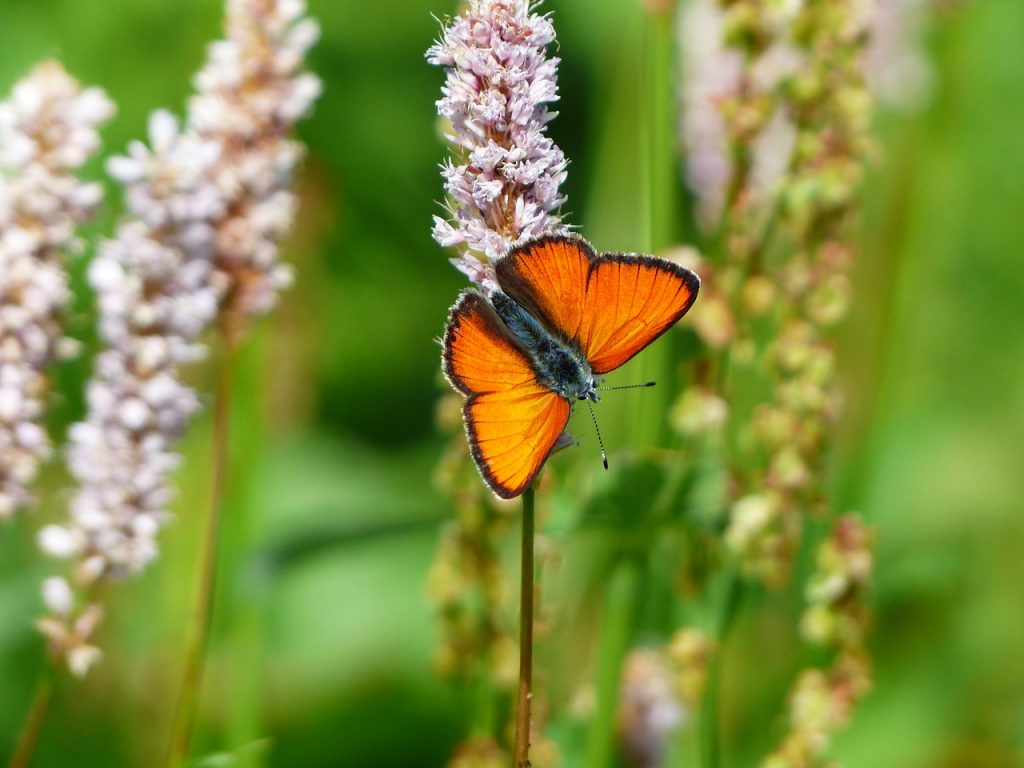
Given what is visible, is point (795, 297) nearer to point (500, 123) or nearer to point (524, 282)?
→ point (524, 282)

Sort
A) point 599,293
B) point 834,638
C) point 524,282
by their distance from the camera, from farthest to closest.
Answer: point 834,638
point 599,293
point 524,282

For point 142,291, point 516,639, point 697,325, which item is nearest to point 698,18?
point 697,325

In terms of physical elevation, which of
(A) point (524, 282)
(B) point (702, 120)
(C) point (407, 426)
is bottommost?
(C) point (407, 426)

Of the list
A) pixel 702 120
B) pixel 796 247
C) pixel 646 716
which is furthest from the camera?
pixel 702 120

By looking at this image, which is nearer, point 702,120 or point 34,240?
point 34,240

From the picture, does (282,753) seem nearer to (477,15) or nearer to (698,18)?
(698,18)

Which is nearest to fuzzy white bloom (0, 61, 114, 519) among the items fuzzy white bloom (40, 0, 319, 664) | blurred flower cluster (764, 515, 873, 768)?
fuzzy white bloom (40, 0, 319, 664)

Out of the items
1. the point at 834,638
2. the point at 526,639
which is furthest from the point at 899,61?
the point at 526,639

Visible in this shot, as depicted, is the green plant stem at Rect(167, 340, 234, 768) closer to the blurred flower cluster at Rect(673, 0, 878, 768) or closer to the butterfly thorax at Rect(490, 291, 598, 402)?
the butterfly thorax at Rect(490, 291, 598, 402)
